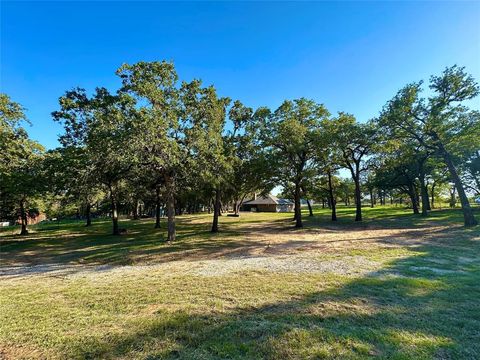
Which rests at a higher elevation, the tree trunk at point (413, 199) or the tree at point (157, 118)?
the tree at point (157, 118)

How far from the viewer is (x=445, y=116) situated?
17.3m

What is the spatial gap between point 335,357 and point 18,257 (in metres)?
15.4

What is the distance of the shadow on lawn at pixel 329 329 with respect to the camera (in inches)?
135

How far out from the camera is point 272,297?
18.1 ft

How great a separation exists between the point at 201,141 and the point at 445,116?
1648cm

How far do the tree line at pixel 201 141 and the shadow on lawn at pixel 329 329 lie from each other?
9.32 meters

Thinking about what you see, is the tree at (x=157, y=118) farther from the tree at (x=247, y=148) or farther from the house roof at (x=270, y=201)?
the house roof at (x=270, y=201)

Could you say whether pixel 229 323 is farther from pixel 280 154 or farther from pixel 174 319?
pixel 280 154

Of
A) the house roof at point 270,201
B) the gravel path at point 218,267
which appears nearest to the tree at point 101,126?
the gravel path at point 218,267

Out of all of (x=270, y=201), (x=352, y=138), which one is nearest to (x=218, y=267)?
(x=352, y=138)

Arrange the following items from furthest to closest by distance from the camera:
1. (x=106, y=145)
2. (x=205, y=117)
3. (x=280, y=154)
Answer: (x=280, y=154) → (x=205, y=117) → (x=106, y=145)

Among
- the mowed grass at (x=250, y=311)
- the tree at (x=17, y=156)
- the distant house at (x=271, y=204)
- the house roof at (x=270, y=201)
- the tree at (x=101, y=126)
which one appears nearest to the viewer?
the mowed grass at (x=250, y=311)

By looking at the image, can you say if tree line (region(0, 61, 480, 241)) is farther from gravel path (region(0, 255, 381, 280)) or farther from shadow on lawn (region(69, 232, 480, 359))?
shadow on lawn (region(69, 232, 480, 359))

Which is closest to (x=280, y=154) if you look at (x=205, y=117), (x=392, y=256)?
(x=205, y=117)
